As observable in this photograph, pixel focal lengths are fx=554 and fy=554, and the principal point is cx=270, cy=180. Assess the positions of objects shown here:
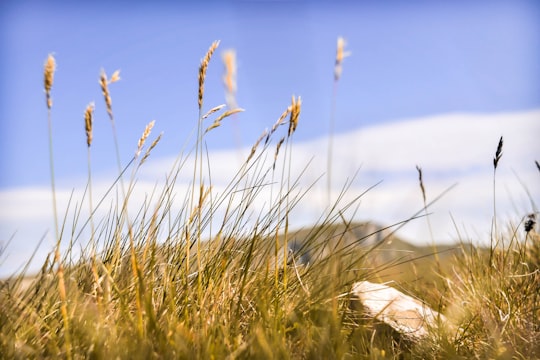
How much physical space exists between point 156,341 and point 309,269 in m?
1.14

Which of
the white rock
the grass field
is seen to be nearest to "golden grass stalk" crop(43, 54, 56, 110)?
the grass field

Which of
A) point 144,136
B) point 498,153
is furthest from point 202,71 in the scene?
point 498,153

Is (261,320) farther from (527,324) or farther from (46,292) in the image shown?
(527,324)

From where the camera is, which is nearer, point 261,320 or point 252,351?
point 252,351

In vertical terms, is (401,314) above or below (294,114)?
below

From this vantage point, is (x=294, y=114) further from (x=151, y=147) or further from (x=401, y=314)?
(x=401, y=314)

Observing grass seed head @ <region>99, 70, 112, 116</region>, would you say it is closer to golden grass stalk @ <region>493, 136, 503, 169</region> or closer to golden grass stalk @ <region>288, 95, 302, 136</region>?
golden grass stalk @ <region>288, 95, 302, 136</region>

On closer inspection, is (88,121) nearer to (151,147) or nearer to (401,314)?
(151,147)

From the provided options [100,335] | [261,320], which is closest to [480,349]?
[261,320]

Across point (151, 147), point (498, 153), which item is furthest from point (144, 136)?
point (498, 153)

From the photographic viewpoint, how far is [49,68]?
225 centimetres

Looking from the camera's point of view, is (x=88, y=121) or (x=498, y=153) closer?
(x=88, y=121)

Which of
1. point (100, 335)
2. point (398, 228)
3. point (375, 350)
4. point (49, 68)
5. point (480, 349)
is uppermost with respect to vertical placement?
point (49, 68)

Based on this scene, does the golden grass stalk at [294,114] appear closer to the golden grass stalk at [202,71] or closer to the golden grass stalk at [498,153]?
the golden grass stalk at [202,71]
